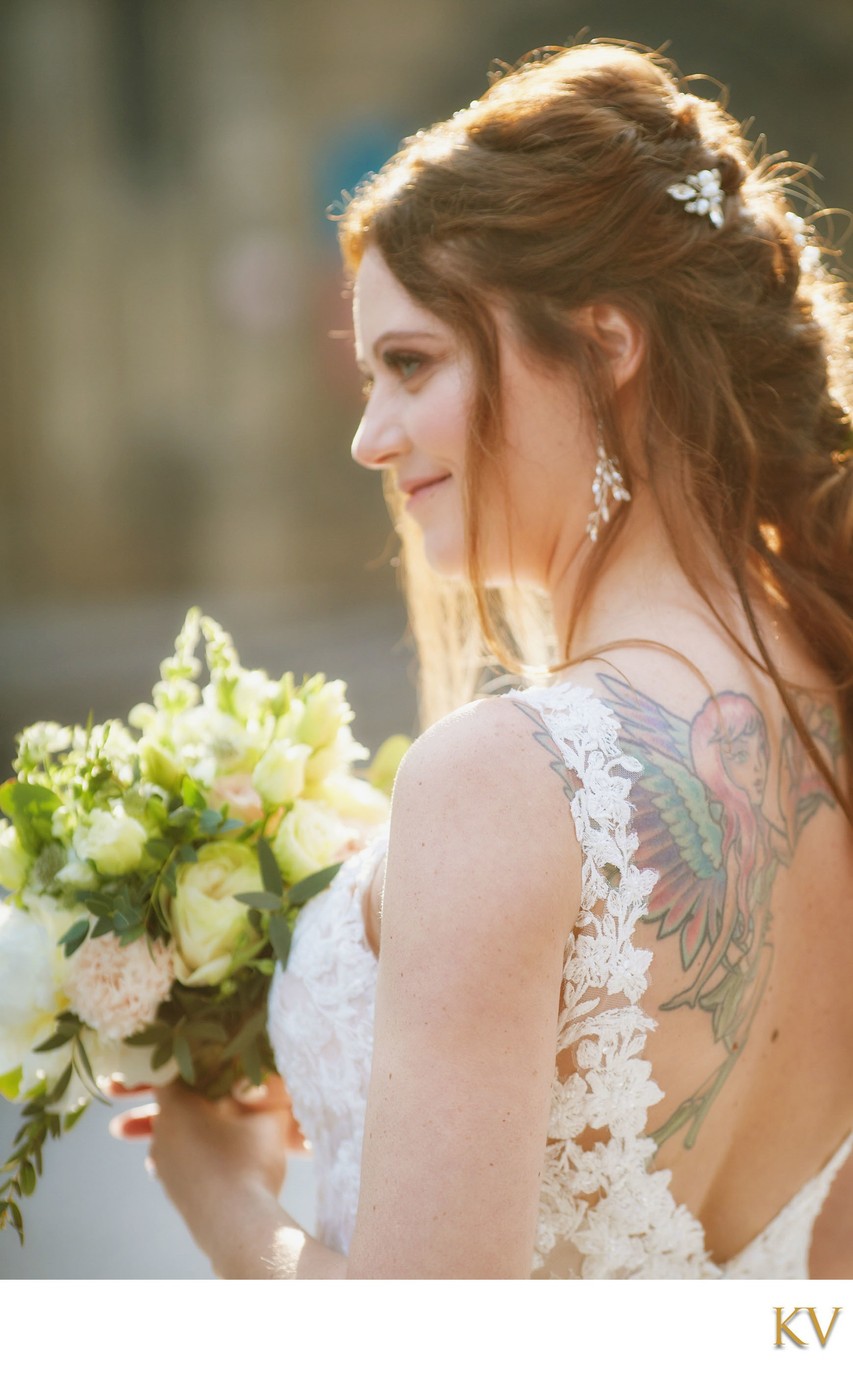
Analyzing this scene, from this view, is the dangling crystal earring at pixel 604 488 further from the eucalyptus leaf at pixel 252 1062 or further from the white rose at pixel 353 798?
the eucalyptus leaf at pixel 252 1062

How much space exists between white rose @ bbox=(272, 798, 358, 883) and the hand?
13.6 inches

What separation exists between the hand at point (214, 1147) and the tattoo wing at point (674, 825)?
835mm

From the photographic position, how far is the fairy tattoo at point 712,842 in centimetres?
132

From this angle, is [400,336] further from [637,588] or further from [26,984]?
[26,984]

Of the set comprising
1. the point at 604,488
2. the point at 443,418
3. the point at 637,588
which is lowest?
the point at 637,588

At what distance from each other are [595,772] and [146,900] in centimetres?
79

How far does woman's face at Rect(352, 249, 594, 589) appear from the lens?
166 centimetres

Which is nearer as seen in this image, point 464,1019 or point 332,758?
point 464,1019

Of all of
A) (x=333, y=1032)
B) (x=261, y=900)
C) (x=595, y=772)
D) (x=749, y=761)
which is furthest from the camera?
(x=261, y=900)

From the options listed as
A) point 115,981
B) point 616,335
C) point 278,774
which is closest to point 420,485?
point 616,335

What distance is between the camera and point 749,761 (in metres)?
1.41

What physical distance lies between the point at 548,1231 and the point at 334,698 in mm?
840

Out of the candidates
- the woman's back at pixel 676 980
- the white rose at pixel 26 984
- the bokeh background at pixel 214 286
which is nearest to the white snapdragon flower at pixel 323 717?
the woman's back at pixel 676 980

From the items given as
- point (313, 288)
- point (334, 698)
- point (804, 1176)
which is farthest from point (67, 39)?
point (804, 1176)
